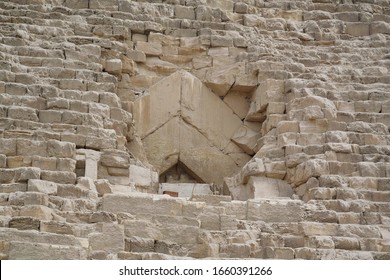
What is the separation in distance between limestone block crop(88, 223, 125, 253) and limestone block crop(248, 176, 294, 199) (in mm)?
2945

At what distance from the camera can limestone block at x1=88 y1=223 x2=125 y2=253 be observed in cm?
1102

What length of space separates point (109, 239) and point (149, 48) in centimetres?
551

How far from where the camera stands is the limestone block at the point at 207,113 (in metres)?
15.4

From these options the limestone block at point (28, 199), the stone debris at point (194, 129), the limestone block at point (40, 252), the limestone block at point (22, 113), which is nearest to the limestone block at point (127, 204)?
the stone debris at point (194, 129)

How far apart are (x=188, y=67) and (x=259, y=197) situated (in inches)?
129

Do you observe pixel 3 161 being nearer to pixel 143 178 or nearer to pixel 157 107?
pixel 143 178

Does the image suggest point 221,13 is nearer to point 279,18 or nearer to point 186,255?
point 279,18

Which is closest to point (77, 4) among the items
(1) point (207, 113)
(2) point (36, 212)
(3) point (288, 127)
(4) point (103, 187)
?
(1) point (207, 113)

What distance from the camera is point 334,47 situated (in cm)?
1631

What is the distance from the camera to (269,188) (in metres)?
13.7

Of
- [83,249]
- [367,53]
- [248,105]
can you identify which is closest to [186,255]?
[83,249]

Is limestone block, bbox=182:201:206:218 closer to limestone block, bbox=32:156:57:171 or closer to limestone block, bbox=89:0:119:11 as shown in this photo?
limestone block, bbox=32:156:57:171

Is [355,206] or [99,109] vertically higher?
[99,109]

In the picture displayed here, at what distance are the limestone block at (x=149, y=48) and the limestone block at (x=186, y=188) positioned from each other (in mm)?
2316
